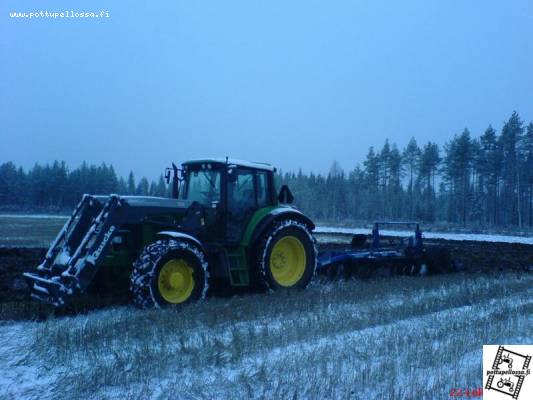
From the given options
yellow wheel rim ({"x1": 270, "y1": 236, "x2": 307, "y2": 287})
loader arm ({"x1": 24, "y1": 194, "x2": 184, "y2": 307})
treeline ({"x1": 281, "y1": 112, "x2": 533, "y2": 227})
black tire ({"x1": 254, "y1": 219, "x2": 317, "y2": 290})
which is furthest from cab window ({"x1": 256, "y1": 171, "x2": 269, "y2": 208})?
treeline ({"x1": 281, "y1": 112, "x2": 533, "y2": 227})

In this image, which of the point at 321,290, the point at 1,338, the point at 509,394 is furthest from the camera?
the point at 321,290

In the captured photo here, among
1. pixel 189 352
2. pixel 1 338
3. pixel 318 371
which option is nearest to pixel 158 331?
pixel 189 352

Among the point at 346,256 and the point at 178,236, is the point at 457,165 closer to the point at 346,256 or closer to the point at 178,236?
the point at 346,256

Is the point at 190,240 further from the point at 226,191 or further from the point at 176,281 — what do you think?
the point at 226,191

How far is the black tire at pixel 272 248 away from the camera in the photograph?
32.1 ft

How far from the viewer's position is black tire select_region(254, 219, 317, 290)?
979 centimetres

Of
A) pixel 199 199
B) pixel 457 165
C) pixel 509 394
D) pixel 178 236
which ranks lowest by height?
pixel 509 394

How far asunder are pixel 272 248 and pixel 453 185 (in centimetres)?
5966

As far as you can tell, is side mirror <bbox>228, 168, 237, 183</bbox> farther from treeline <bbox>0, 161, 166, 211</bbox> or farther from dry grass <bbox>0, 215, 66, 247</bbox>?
treeline <bbox>0, 161, 166, 211</bbox>

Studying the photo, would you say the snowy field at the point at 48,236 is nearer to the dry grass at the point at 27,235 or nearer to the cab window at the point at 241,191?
the dry grass at the point at 27,235

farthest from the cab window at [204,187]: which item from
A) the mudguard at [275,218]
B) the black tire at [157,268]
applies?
the black tire at [157,268]

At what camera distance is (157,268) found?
8.07m

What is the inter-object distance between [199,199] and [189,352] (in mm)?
4394

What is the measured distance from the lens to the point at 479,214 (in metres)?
63.3
